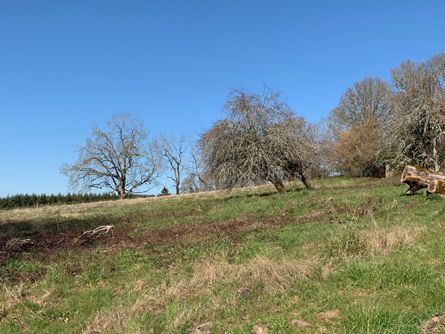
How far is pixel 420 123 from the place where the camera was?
35625mm

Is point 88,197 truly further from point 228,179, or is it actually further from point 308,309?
point 308,309

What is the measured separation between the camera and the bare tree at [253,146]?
27.8 meters

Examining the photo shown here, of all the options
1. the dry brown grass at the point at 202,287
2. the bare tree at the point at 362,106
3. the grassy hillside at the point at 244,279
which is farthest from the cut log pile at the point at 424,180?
the bare tree at the point at 362,106

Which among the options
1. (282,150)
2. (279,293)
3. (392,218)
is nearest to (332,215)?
(392,218)

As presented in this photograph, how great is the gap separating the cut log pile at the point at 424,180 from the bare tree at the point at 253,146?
35.9ft

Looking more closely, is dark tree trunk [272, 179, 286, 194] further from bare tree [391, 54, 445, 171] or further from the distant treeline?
the distant treeline

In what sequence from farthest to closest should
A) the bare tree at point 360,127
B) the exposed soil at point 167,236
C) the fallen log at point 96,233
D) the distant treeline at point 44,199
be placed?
the distant treeline at point 44,199 → the bare tree at point 360,127 → the fallen log at point 96,233 → the exposed soil at point 167,236

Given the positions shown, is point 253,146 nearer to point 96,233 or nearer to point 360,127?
point 96,233

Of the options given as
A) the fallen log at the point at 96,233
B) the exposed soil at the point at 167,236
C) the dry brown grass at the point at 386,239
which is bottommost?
the dry brown grass at the point at 386,239

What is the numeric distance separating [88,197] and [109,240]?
190ft

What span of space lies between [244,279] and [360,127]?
47.0 metres

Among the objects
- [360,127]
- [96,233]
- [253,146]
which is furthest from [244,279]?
[360,127]

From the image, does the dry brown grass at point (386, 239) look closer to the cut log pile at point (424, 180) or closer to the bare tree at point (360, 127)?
the cut log pile at point (424, 180)

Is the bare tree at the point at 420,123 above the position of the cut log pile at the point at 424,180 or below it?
above
